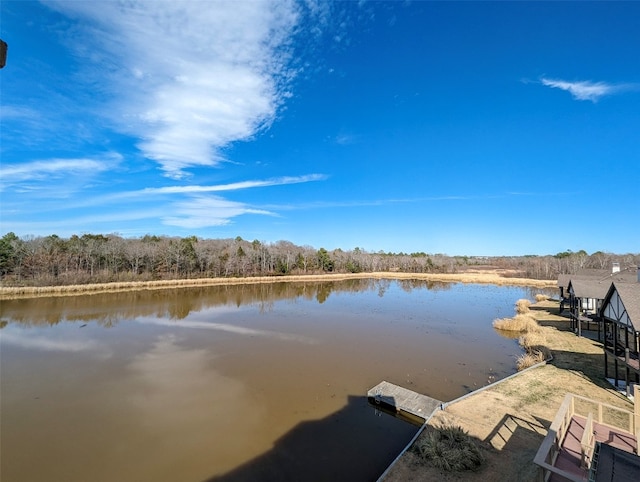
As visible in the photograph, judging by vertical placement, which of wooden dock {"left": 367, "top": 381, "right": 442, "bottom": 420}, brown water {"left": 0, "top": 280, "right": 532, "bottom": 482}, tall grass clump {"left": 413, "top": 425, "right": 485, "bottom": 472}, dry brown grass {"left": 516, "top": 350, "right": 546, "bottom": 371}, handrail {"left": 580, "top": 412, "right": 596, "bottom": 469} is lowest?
brown water {"left": 0, "top": 280, "right": 532, "bottom": 482}

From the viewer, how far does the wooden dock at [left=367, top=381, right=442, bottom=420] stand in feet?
32.7

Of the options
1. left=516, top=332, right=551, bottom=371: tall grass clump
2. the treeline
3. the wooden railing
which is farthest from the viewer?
the treeline

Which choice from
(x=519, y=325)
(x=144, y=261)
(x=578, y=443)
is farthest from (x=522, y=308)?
(x=144, y=261)

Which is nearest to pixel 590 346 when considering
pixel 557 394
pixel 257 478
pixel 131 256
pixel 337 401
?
pixel 557 394

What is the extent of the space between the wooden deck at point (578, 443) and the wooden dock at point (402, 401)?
3.35 metres

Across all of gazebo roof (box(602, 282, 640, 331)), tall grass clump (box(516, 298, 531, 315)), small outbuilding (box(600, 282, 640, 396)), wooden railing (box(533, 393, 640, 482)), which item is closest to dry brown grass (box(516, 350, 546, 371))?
small outbuilding (box(600, 282, 640, 396))

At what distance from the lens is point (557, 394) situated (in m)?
10.5

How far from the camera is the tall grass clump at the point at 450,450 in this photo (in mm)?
6691

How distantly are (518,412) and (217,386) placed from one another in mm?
10915

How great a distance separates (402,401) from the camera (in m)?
10.7

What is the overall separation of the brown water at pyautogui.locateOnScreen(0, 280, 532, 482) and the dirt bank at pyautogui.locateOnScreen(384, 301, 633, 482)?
59.4 inches

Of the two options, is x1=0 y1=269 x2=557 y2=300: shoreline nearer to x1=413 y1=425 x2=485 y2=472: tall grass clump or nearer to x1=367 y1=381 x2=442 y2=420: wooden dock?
x1=367 y1=381 x2=442 y2=420: wooden dock

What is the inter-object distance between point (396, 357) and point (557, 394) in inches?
279

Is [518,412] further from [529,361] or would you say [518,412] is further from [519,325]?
[519,325]
